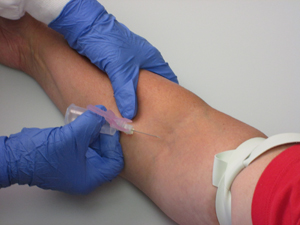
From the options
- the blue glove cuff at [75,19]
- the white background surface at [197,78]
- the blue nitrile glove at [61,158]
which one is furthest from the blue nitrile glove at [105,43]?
the white background surface at [197,78]

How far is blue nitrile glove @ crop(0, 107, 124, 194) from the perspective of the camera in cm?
117

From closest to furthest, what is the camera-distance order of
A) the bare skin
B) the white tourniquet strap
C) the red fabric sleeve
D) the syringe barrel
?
the red fabric sleeve < the white tourniquet strap < the bare skin < the syringe barrel

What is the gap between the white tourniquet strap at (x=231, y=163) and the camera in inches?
38.1

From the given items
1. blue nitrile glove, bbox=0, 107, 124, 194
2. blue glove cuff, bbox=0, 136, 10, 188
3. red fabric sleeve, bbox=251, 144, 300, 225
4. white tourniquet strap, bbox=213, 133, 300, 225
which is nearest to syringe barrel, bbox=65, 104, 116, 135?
blue nitrile glove, bbox=0, 107, 124, 194

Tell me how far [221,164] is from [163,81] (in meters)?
0.54

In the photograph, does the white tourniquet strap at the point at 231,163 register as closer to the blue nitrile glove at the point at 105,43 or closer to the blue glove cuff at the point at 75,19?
the blue nitrile glove at the point at 105,43

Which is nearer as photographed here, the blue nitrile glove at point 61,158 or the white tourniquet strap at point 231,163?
the white tourniquet strap at point 231,163

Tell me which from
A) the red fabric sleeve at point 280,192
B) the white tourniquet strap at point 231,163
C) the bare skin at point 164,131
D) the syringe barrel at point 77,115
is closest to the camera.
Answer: the red fabric sleeve at point 280,192

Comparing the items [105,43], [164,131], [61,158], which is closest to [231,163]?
[164,131]

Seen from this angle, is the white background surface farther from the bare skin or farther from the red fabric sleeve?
the red fabric sleeve

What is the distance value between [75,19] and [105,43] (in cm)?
19

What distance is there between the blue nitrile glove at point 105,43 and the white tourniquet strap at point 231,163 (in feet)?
1.64

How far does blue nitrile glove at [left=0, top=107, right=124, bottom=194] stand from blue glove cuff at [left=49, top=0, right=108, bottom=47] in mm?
450

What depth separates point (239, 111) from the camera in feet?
5.63
